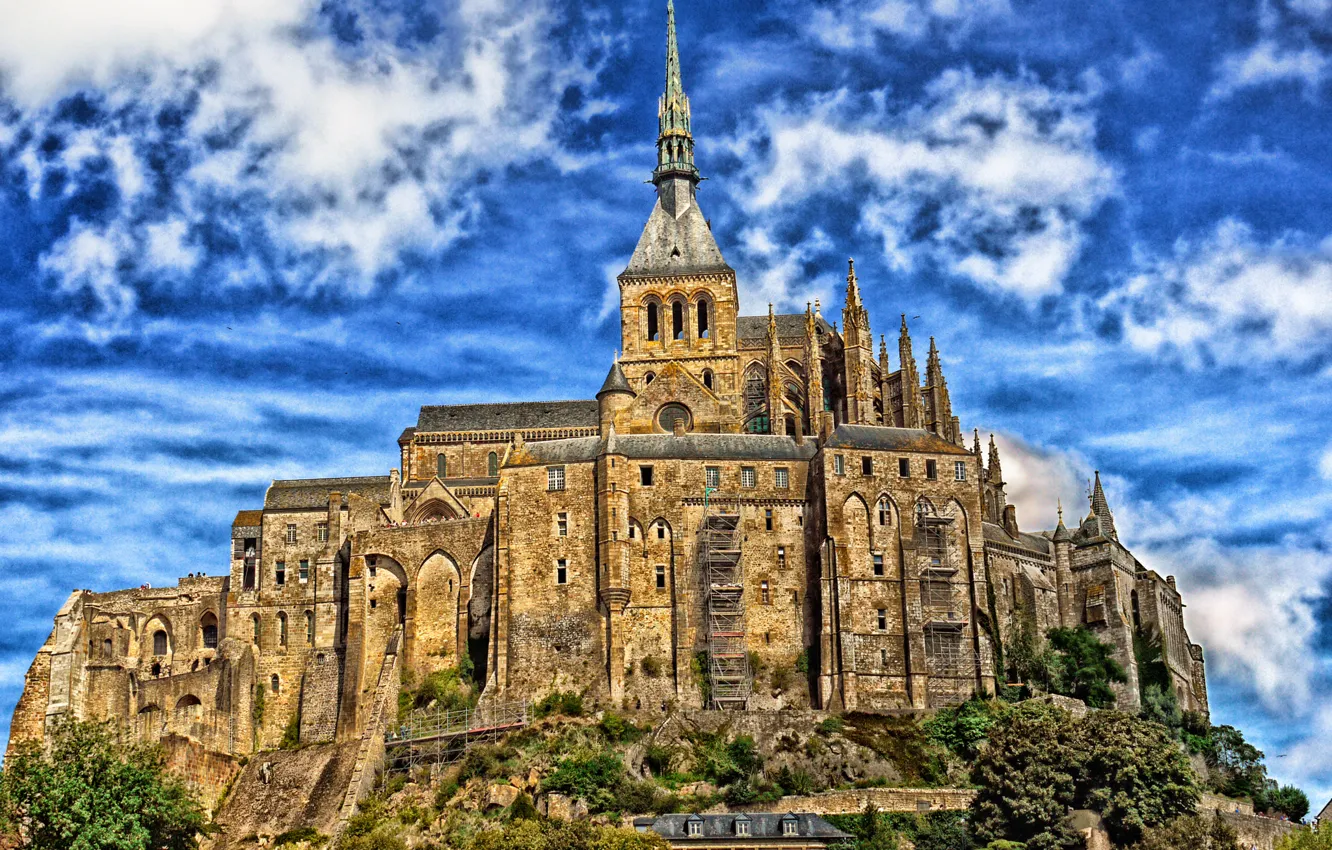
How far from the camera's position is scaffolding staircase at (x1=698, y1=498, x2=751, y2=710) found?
Result: 3369 inches

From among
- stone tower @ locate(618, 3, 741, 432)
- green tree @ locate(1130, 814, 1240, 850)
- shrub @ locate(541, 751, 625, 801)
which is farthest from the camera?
stone tower @ locate(618, 3, 741, 432)

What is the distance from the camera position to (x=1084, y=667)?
9106cm

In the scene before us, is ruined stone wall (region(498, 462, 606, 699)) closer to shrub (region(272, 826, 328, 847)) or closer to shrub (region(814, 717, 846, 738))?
shrub (region(814, 717, 846, 738))

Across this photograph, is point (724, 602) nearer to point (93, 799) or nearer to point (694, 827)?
point (694, 827)

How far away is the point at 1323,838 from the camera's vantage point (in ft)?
248

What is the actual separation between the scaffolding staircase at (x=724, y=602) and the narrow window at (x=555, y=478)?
6.92 m

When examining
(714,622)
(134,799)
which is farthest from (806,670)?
(134,799)

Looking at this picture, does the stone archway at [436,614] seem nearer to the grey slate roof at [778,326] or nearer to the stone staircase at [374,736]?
the stone staircase at [374,736]

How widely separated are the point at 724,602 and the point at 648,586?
12.0 ft

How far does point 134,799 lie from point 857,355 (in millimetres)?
46393

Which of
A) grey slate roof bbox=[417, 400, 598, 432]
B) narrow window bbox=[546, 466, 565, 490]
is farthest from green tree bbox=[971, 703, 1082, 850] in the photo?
grey slate roof bbox=[417, 400, 598, 432]

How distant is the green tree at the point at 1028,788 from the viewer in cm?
7088

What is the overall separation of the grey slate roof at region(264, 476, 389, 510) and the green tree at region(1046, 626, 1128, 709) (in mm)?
35134

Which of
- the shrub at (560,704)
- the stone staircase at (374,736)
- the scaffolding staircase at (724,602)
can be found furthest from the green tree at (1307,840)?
the stone staircase at (374,736)
